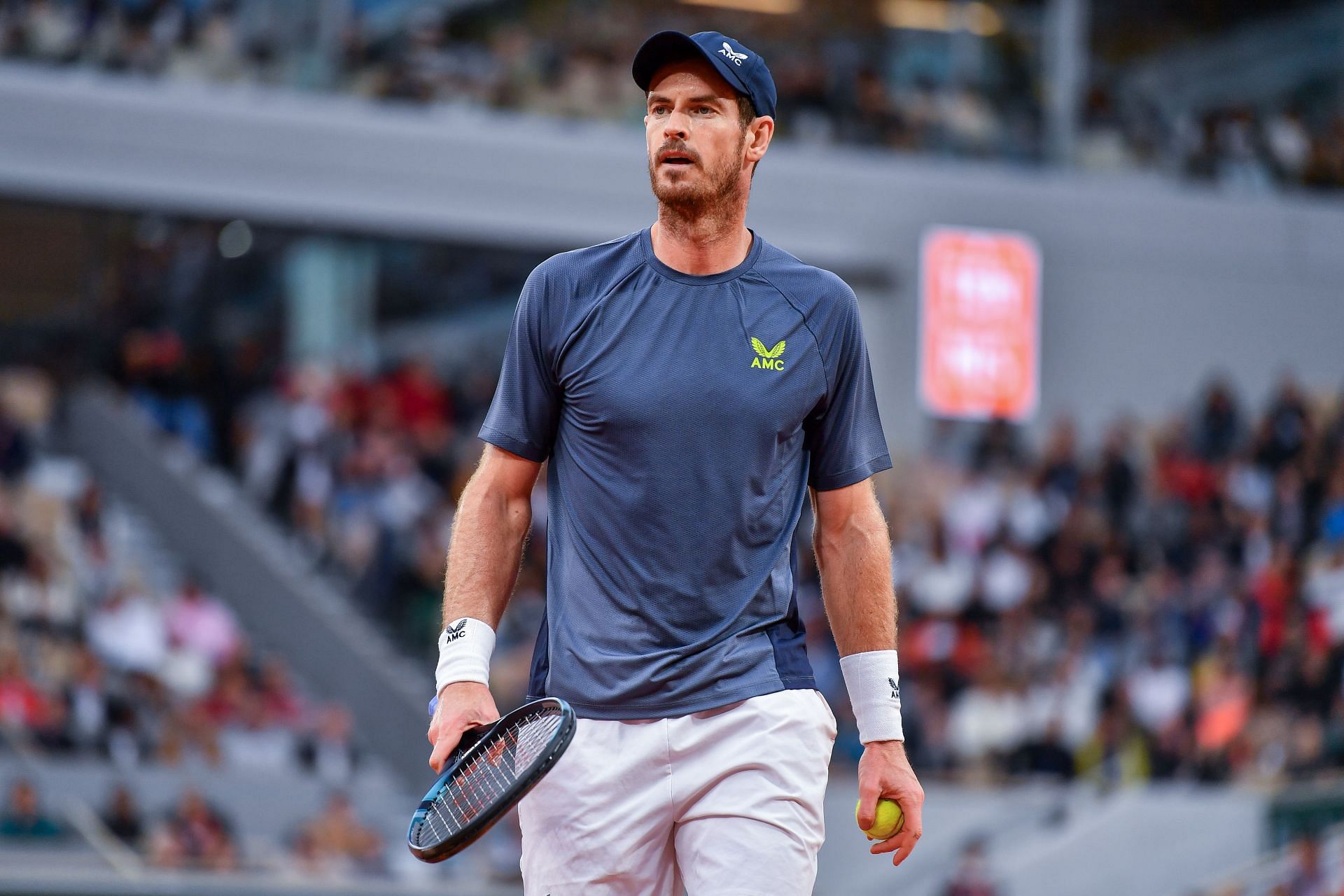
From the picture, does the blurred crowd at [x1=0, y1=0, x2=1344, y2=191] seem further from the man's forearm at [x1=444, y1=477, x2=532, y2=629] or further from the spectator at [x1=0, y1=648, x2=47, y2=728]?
the man's forearm at [x1=444, y1=477, x2=532, y2=629]

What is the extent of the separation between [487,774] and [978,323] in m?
17.1

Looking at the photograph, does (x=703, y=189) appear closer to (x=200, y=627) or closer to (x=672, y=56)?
(x=672, y=56)

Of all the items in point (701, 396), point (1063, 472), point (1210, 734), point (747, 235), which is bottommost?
point (1210, 734)

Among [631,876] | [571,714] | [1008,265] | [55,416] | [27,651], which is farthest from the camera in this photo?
[1008,265]

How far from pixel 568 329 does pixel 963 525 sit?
1325 centimetres

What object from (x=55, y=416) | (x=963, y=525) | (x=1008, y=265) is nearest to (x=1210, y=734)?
(x=963, y=525)

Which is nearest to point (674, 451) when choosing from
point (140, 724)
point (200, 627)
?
point (140, 724)

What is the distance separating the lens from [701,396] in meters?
3.51

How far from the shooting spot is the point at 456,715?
11.4 ft

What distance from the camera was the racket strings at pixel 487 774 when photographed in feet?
10.5

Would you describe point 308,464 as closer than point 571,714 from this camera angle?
No

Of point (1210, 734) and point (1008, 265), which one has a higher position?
point (1008, 265)

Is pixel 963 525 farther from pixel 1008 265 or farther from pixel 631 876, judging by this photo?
pixel 631 876

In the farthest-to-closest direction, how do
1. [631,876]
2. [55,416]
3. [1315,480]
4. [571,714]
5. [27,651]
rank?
[55,416] → [1315,480] → [27,651] → [631,876] → [571,714]
